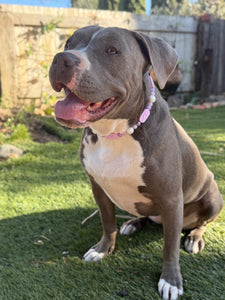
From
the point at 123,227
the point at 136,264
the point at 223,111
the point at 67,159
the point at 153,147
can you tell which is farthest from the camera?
the point at 223,111

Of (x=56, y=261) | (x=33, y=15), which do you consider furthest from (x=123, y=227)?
(x=33, y=15)

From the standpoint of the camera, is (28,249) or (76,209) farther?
(76,209)

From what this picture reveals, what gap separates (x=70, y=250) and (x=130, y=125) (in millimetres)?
1127

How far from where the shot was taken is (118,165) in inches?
71.8

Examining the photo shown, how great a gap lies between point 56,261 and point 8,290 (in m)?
0.38

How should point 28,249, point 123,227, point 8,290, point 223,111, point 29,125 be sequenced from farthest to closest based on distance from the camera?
point 223,111
point 29,125
point 123,227
point 28,249
point 8,290

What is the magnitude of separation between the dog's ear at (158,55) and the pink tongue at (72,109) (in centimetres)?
42

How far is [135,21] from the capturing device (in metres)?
7.56

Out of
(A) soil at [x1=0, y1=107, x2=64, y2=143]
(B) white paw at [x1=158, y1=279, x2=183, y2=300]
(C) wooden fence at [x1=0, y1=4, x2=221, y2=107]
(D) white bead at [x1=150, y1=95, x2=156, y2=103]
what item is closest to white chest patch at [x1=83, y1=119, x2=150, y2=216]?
(D) white bead at [x1=150, y1=95, x2=156, y2=103]

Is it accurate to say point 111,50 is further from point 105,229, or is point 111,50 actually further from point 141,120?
point 105,229

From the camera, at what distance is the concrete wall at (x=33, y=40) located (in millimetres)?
5754

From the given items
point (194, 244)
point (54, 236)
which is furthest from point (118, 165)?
point (54, 236)

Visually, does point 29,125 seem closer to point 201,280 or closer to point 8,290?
point 8,290

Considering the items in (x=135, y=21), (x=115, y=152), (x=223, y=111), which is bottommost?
(x=223, y=111)
